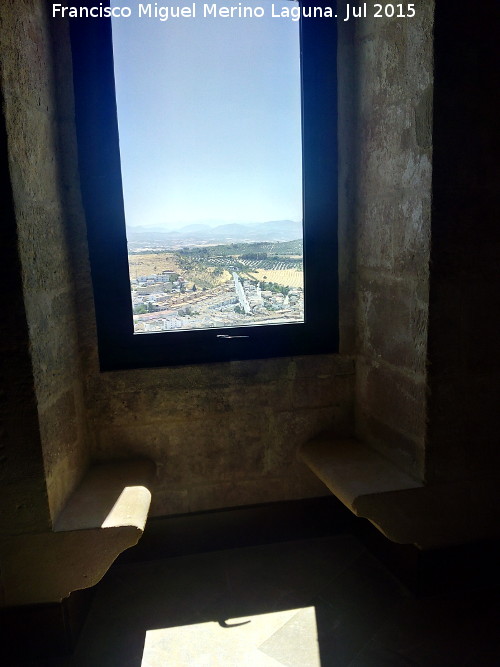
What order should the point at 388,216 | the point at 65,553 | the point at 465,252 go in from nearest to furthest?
the point at 65,553 < the point at 465,252 < the point at 388,216

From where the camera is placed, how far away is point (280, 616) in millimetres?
1705

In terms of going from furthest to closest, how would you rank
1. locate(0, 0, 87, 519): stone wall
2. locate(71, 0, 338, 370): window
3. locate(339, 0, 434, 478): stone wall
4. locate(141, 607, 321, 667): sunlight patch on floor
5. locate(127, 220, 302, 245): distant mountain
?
locate(127, 220, 302, 245): distant mountain
locate(71, 0, 338, 370): window
locate(339, 0, 434, 478): stone wall
locate(141, 607, 321, 667): sunlight patch on floor
locate(0, 0, 87, 519): stone wall

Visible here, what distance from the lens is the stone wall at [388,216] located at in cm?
165

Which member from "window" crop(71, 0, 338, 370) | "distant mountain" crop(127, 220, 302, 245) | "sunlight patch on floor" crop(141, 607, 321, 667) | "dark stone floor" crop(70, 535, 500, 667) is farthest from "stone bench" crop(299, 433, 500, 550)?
"distant mountain" crop(127, 220, 302, 245)

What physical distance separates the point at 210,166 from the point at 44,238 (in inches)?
26.7

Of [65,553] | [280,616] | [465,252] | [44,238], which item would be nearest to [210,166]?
[44,238]

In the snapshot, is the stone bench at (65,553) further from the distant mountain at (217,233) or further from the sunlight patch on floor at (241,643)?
the distant mountain at (217,233)

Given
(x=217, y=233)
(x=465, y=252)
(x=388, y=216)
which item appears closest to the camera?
(x=465, y=252)

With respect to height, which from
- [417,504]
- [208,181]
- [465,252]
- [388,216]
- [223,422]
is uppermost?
[208,181]

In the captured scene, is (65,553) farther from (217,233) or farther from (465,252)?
(465,252)

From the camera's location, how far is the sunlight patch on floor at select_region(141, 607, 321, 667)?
1.53m

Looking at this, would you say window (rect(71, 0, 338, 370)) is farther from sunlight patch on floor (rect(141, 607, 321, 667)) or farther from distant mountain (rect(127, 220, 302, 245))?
sunlight patch on floor (rect(141, 607, 321, 667))

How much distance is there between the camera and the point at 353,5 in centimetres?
192

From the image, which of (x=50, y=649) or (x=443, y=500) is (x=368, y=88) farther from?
(x=50, y=649)
